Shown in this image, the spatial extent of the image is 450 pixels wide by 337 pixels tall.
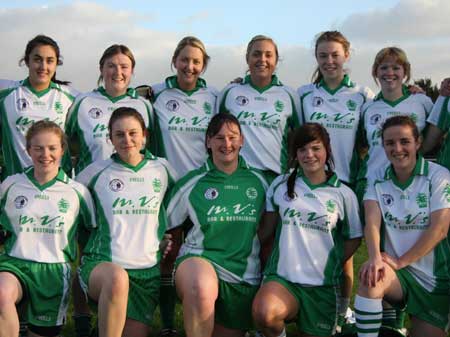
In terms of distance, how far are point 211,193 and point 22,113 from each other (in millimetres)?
1781

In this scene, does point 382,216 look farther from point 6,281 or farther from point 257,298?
point 6,281

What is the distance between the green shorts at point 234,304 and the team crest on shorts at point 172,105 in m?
1.43

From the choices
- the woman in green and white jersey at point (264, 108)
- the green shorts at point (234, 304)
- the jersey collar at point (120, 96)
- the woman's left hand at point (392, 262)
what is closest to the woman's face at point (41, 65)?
the jersey collar at point (120, 96)

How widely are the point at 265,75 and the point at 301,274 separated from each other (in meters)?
1.78

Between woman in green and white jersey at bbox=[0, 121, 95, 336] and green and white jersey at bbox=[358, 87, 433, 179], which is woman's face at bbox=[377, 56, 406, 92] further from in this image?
woman in green and white jersey at bbox=[0, 121, 95, 336]

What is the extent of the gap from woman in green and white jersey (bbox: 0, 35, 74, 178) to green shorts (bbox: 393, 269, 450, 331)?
2.84 meters

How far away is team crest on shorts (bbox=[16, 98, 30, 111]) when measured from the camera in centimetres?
511

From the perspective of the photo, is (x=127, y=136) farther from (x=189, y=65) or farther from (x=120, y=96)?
(x=189, y=65)

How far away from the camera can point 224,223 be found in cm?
434

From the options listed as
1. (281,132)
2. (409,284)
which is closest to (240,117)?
(281,132)

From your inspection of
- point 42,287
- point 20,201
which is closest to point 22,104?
point 20,201

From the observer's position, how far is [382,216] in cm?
434

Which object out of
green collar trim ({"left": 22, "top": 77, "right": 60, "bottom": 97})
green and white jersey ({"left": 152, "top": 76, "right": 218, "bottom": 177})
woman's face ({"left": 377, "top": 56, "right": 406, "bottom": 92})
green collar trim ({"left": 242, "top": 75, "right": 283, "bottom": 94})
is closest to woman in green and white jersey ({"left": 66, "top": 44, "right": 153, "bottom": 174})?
green and white jersey ({"left": 152, "top": 76, "right": 218, "bottom": 177})

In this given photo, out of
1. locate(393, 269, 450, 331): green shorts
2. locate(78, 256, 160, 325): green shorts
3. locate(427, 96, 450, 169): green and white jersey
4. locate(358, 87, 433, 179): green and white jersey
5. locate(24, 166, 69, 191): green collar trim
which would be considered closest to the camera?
locate(393, 269, 450, 331): green shorts
